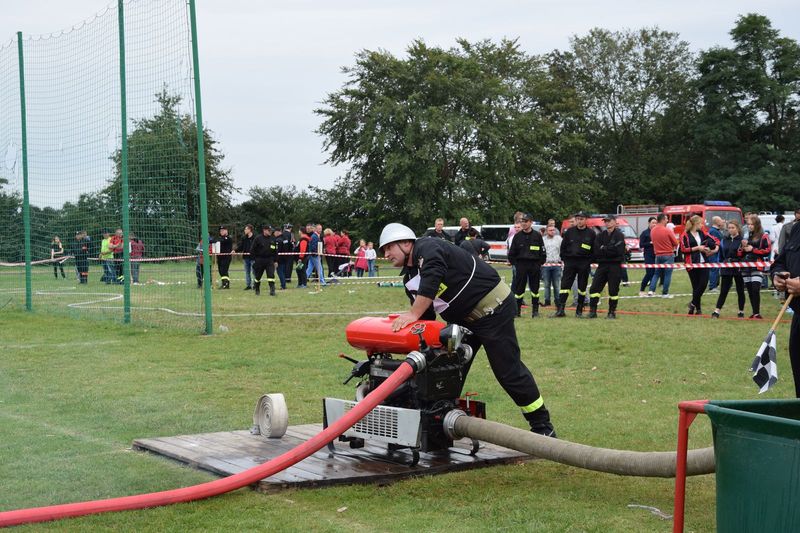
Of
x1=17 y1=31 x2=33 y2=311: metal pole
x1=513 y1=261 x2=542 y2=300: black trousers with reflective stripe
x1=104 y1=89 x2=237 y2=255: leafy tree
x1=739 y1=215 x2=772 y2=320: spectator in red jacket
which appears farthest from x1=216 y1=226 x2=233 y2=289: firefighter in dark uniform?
x1=739 y1=215 x2=772 y2=320: spectator in red jacket

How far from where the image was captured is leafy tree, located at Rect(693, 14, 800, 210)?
2260 inches

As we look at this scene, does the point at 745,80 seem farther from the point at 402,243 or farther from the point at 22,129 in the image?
the point at 402,243

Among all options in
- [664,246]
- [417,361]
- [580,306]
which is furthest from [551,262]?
[417,361]

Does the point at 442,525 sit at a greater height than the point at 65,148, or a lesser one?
lesser

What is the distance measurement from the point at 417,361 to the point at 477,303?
31.2 inches

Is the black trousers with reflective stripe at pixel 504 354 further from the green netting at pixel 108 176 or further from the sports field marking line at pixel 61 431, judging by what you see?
the green netting at pixel 108 176

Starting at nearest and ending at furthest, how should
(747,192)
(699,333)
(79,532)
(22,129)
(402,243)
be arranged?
(79,532)
(402,243)
(699,333)
(22,129)
(747,192)

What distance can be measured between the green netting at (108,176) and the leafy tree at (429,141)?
103 ft

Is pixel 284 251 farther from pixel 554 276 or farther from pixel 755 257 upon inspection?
pixel 755 257

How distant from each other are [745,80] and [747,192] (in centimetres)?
744

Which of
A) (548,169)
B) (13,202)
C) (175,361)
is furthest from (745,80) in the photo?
(175,361)

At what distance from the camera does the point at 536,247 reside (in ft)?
58.7

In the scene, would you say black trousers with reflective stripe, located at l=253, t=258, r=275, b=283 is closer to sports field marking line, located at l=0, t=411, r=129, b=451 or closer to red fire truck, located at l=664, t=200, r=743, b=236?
sports field marking line, located at l=0, t=411, r=129, b=451

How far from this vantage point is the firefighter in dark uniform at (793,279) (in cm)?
696
